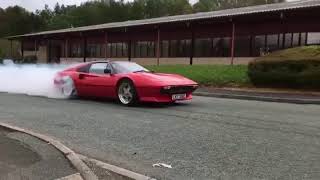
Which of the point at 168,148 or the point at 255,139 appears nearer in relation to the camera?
the point at 168,148

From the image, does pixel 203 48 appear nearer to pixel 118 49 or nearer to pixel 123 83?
pixel 118 49

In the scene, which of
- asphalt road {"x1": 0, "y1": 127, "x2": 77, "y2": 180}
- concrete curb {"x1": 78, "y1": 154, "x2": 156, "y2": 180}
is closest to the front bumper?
asphalt road {"x1": 0, "y1": 127, "x2": 77, "y2": 180}

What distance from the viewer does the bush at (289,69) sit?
19.3 metres

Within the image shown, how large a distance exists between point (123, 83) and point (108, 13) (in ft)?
304

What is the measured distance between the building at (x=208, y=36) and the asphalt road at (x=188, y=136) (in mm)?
19010

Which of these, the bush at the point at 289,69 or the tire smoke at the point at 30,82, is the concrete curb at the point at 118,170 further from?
the bush at the point at 289,69

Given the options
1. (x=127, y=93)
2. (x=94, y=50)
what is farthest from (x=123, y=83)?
(x=94, y=50)

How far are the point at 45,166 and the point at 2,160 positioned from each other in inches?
25.3

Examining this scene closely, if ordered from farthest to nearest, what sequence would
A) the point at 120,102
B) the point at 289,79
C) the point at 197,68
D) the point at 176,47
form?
the point at 176,47 < the point at 197,68 < the point at 289,79 < the point at 120,102

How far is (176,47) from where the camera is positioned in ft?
145

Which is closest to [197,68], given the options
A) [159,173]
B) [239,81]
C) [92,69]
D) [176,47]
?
[239,81]

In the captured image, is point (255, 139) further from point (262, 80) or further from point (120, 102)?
point (262, 80)

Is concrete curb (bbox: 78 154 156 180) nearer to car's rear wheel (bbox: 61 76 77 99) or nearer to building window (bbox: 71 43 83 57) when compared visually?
car's rear wheel (bbox: 61 76 77 99)

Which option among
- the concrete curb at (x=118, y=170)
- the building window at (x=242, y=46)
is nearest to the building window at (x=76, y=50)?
the building window at (x=242, y=46)
